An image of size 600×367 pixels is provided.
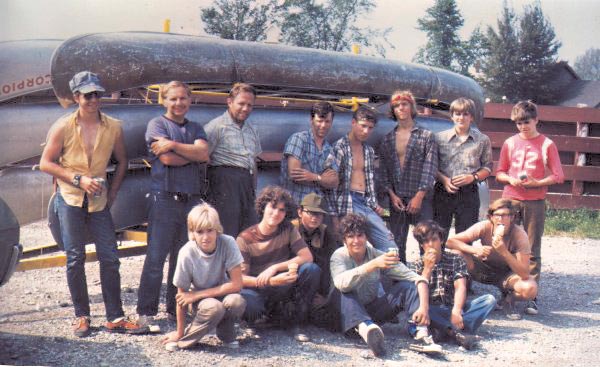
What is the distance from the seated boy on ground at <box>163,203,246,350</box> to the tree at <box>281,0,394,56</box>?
6.94ft

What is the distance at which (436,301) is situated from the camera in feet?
14.3

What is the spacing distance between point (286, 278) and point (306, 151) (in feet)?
2.92

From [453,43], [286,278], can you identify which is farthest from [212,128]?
[453,43]

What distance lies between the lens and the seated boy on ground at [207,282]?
3729 millimetres

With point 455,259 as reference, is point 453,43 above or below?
above

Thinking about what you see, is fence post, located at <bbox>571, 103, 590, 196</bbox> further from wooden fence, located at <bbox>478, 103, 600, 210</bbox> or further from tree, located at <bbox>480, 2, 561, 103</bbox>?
tree, located at <bbox>480, 2, 561, 103</bbox>

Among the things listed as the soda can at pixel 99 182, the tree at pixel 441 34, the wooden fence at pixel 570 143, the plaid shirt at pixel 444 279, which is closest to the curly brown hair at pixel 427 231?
the plaid shirt at pixel 444 279

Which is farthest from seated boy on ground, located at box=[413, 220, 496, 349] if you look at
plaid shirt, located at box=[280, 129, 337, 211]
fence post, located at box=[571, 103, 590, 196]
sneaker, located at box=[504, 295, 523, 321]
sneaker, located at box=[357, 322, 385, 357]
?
fence post, located at box=[571, 103, 590, 196]

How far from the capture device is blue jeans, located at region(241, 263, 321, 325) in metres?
4.05

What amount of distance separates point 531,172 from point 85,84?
288 cm

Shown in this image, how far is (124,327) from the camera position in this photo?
13.1ft

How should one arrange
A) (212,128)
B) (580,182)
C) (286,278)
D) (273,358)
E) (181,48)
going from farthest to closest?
(580,182) < (181,48) < (212,128) < (286,278) < (273,358)

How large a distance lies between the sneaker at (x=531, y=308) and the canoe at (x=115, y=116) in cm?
196

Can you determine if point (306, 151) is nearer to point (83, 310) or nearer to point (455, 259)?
point (455, 259)
